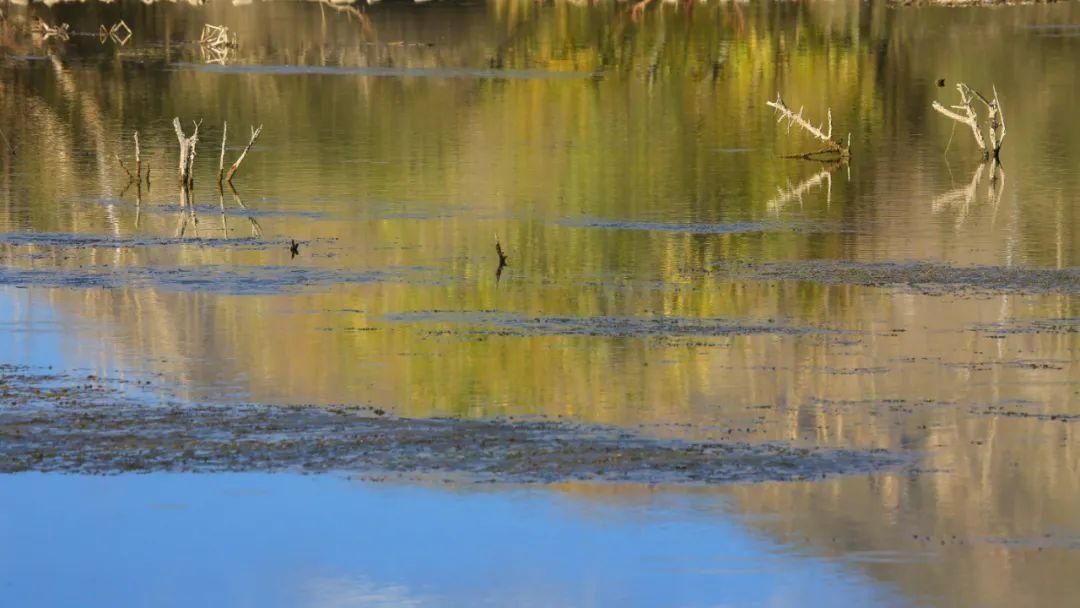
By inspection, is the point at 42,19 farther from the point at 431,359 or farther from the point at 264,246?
the point at 431,359

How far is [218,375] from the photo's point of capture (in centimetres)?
2155

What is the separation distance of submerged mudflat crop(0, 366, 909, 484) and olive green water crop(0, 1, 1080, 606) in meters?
0.47

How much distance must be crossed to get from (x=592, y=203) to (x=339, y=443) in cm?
1914

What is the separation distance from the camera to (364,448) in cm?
1830

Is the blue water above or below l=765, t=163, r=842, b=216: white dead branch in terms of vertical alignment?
below

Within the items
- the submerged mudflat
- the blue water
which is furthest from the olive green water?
the blue water

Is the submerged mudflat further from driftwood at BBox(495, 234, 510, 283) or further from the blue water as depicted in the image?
driftwood at BBox(495, 234, 510, 283)

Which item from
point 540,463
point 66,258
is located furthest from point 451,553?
point 66,258

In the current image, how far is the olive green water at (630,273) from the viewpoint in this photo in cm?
1853

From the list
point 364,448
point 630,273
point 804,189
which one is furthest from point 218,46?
point 364,448

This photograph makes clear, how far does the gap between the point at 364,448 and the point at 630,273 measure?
1116 centimetres

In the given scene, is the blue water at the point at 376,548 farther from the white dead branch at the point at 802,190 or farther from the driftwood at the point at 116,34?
the driftwood at the point at 116,34

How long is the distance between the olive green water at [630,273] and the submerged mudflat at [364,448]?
47 centimetres

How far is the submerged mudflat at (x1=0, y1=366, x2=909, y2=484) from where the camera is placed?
689 inches
